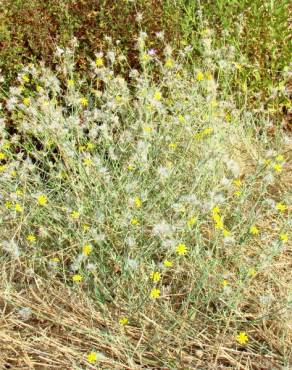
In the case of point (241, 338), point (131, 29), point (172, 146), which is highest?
point (131, 29)

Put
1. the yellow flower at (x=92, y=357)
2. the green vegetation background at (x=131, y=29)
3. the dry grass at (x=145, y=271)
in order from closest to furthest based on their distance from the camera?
the yellow flower at (x=92, y=357), the dry grass at (x=145, y=271), the green vegetation background at (x=131, y=29)

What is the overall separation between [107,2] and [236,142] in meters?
1.42

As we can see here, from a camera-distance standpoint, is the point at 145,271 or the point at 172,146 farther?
the point at 172,146

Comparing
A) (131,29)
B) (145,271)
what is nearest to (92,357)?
(145,271)

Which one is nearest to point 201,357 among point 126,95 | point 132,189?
point 132,189

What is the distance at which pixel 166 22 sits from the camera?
4.16 metres

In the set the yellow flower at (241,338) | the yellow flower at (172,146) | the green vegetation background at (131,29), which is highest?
the green vegetation background at (131,29)

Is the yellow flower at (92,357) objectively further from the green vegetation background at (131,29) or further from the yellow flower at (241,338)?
the green vegetation background at (131,29)

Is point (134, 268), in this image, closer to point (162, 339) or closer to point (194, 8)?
point (162, 339)

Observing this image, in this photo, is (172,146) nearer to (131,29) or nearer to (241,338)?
(241,338)

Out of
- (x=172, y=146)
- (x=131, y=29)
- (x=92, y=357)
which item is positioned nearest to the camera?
(x=92, y=357)

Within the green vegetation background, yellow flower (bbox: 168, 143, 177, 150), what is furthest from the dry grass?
the green vegetation background

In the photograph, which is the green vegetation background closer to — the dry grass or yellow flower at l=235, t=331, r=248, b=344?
the dry grass

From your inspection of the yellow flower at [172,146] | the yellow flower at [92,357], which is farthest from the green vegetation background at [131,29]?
the yellow flower at [92,357]
